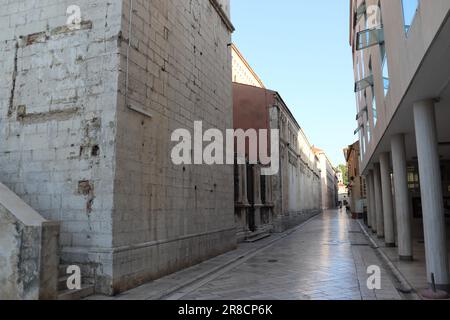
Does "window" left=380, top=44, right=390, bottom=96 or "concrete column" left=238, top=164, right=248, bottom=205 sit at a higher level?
"window" left=380, top=44, right=390, bottom=96


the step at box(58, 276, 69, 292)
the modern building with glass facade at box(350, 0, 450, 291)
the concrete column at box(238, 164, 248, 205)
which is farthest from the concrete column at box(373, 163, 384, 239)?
the step at box(58, 276, 69, 292)

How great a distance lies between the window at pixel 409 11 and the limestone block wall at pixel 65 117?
5.10 metres

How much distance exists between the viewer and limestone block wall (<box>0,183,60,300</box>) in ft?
17.6

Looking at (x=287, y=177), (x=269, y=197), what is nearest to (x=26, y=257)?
(x=269, y=197)

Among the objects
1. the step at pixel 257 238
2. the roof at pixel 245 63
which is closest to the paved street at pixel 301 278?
the step at pixel 257 238

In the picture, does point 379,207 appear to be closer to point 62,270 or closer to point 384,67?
point 384,67

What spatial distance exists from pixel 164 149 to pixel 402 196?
636 centimetres

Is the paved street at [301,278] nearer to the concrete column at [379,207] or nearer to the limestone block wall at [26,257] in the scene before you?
the limestone block wall at [26,257]

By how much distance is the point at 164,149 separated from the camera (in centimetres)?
859

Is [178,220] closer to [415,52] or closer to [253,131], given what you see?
[415,52]

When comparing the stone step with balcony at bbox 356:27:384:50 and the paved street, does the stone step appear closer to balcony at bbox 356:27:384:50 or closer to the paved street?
the paved street

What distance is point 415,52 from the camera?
5426 mm

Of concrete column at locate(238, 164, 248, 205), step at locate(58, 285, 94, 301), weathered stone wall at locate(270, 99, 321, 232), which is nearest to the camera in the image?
step at locate(58, 285, 94, 301)

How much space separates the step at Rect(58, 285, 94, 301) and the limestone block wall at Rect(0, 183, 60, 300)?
0.25 m
